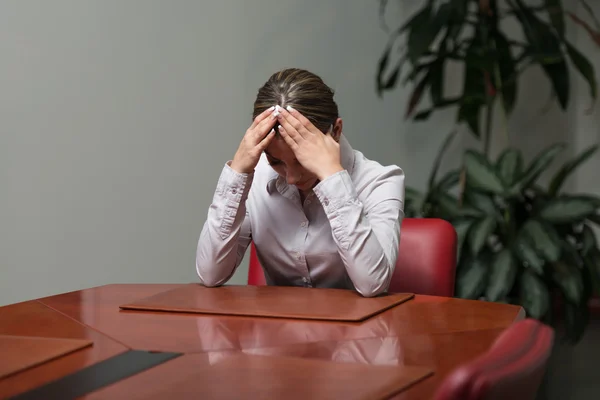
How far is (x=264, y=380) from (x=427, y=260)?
0.94m

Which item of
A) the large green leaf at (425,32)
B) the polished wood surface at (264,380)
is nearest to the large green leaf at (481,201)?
the large green leaf at (425,32)

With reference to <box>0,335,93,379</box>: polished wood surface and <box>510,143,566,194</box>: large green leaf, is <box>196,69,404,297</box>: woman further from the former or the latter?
<box>510,143,566,194</box>: large green leaf

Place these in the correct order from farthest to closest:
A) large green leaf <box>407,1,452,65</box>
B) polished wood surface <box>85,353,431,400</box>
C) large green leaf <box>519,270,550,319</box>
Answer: large green leaf <box>407,1,452,65</box>
large green leaf <box>519,270,550,319</box>
polished wood surface <box>85,353,431,400</box>

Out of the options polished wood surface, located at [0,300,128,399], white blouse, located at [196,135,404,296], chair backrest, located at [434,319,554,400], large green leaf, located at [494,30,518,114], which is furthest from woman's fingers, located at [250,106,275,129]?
large green leaf, located at [494,30,518,114]

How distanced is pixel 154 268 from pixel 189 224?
0.24m

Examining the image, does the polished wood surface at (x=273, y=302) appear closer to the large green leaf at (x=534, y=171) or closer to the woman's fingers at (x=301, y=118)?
the woman's fingers at (x=301, y=118)

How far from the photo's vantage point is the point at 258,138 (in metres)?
1.68

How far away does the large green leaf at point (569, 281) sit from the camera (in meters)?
3.04

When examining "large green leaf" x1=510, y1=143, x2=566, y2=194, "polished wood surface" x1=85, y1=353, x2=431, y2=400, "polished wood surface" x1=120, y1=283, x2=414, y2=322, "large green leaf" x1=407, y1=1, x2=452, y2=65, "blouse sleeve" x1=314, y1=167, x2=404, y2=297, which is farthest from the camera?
"large green leaf" x1=407, y1=1, x2=452, y2=65

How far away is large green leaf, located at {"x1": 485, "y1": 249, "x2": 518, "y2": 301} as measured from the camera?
2945 mm

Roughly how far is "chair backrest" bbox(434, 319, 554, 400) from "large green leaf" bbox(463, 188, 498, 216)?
2.52 metres

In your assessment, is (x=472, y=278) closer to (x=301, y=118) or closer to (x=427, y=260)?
(x=427, y=260)

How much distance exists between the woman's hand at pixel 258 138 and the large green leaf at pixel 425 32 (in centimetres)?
179

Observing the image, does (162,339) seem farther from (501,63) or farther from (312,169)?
(501,63)
